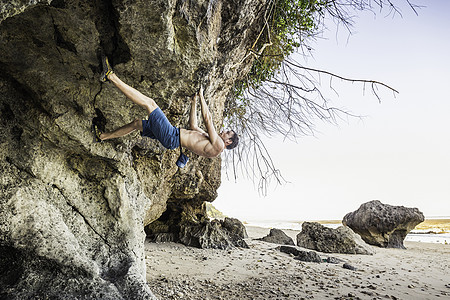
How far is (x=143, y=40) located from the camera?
2.84 meters

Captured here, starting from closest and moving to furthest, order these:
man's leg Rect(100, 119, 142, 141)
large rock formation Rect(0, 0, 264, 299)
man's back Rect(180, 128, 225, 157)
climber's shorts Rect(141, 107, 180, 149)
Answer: large rock formation Rect(0, 0, 264, 299)
climber's shorts Rect(141, 107, 180, 149)
man's leg Rect(100, 119, 142, 141)
man's back Rect(180, 128, 225, 157)

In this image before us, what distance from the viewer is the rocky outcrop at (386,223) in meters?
10.7

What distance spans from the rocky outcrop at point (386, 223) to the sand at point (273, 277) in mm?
3983

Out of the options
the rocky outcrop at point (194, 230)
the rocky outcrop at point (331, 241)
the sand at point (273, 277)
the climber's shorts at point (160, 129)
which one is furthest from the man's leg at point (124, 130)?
the rocky outcrop at point (331, 241)

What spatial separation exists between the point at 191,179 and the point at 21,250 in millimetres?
4382

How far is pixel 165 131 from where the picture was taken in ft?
10.4

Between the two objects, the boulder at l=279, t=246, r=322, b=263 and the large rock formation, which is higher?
the large rock formation

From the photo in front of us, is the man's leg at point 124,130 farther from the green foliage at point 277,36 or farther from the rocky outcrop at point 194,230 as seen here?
the rocky outcrop at point 194,230

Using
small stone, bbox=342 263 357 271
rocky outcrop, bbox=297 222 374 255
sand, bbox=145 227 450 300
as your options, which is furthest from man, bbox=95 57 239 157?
rocky outcrop, bbox=297 222 374 255

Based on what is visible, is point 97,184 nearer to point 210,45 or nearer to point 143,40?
point 143,40

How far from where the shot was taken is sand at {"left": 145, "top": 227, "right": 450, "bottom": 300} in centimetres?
407

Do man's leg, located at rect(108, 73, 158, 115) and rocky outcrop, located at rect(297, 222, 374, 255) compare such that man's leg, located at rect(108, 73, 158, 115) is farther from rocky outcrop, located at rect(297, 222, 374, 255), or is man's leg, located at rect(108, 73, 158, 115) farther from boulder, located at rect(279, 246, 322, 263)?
rocky outcrop, located at rect(297, 222, 374, 255)

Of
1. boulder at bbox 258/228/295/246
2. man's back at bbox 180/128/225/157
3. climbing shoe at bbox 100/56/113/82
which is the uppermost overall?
climbing shoe at bbox 100/56/113/82

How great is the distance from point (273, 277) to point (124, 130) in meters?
3.45
